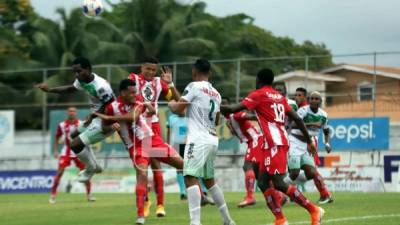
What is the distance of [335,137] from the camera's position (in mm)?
31469

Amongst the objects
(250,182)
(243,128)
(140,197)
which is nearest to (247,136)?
(243,128)

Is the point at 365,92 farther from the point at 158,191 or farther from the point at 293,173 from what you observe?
the point at 158,191

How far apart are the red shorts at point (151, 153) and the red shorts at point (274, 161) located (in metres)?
2.66

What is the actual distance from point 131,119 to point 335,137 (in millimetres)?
16740

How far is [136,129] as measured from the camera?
16047 millimetres

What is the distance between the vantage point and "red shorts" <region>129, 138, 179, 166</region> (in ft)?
52.1

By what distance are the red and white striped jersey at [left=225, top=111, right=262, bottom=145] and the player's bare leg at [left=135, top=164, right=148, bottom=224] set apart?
177 inches

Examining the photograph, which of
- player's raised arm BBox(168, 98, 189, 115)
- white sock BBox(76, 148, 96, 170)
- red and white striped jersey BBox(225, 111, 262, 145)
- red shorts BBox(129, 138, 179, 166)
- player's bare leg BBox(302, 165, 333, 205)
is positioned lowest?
player's bare leg BBox(302, 165, 333, 205)

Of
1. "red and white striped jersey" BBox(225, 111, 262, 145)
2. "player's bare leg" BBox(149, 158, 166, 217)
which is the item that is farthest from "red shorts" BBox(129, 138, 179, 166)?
"red and white striped jersey" BBox(225, 111, 262, 145)

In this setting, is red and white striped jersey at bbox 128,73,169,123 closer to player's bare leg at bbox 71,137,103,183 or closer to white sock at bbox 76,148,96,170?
player's bare leg at bbox 71,137,103,183

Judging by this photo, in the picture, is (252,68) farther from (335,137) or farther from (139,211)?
(139,211)

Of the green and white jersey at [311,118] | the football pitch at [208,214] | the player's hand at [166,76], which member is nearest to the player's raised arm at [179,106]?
the player's hand at [166,76]

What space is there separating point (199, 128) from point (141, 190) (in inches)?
90.8

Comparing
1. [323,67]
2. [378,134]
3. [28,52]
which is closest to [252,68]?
[323,67]
